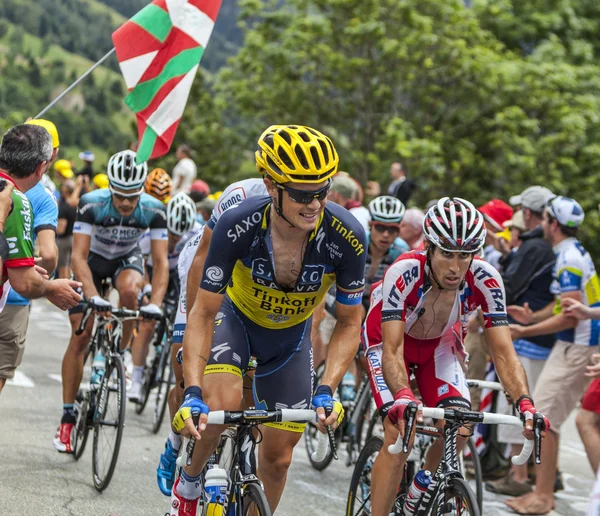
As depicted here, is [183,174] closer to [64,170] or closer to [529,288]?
[64,170]

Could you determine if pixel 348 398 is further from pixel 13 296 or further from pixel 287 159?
pixel 287 159

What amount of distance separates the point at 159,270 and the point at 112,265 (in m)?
0.55

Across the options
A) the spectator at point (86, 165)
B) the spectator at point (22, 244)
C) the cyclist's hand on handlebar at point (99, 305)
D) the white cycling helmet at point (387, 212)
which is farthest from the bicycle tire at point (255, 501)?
the spectator at point (86, 165)

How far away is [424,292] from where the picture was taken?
19.4 ft

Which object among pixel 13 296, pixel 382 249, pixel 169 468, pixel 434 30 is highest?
pixel 434 30

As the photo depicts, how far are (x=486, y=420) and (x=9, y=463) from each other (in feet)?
13.7

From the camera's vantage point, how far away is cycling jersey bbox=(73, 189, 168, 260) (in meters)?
8.59

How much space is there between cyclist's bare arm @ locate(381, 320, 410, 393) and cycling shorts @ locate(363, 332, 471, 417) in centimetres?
24

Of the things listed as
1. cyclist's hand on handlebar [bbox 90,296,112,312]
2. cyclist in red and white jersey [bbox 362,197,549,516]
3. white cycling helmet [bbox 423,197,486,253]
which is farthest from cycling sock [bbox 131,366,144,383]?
white cycling helmet [bbox 423,197,486,253]

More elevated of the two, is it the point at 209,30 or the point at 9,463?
the point at 209,30

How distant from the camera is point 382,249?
9164mm

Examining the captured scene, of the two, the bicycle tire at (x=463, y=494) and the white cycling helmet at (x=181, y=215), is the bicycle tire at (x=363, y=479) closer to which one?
the bicycle tire at (x=463, y=494)

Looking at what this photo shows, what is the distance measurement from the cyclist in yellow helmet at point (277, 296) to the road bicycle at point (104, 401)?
7.71ft

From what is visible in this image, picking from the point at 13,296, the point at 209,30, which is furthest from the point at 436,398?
the point at 209,30
